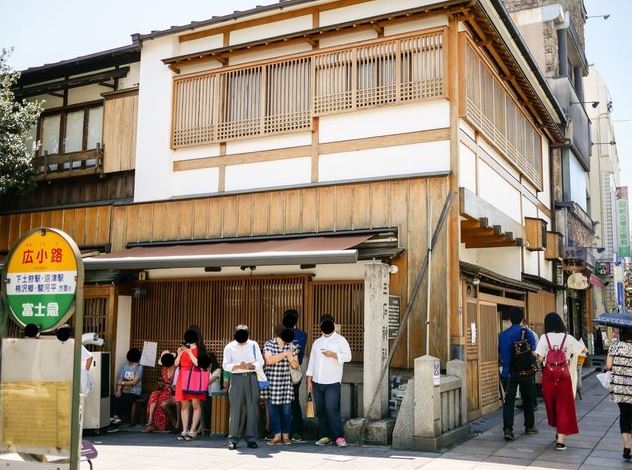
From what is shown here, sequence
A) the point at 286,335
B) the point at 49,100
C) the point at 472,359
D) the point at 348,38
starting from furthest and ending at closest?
1. the point at 49,100
2. the point at 348,38
3. the point at 472,359
4. the point at 286,335

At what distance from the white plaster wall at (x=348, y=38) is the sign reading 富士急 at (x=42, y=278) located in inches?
354

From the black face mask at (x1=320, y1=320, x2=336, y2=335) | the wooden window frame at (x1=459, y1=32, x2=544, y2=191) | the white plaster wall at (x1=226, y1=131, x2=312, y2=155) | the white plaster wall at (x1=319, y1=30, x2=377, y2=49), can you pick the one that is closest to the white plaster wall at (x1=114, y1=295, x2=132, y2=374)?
the white plaster wall at (x1=226, y1=131, x2=312, y2=155)

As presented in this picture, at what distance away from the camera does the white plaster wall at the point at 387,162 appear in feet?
40.1

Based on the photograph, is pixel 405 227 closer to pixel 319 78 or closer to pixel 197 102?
pixel 319 78

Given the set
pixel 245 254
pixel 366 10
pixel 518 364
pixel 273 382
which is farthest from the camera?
pixel 366 10

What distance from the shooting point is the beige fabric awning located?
35.0ft

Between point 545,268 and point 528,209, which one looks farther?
point 545,268

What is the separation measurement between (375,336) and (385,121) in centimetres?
444

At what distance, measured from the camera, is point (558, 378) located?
10.1 metres

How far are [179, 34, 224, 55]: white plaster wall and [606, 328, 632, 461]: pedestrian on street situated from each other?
10.4 m

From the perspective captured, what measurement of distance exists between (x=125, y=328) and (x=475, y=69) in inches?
362

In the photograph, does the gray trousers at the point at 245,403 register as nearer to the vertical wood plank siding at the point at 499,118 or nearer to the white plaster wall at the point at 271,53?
the vertical wood plank siding at the point at 499,118

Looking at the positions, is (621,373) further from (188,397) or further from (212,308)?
(212,308)

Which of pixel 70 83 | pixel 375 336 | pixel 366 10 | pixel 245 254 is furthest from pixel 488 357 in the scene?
pixel 70 83
